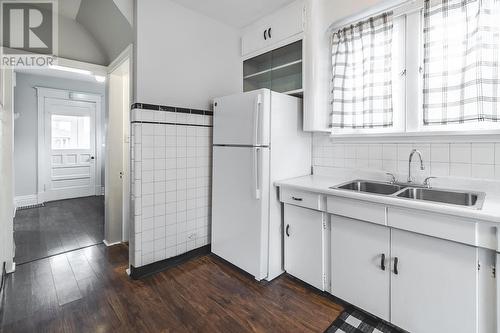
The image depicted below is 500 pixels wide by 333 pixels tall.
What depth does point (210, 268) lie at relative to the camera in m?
2.41

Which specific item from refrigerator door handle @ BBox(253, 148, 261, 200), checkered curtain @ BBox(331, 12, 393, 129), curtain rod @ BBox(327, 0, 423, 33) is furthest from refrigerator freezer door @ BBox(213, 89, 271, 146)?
curtain rod @ BBox(327, 0, 423, 33)

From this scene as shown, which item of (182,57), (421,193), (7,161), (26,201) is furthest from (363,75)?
(26,201)

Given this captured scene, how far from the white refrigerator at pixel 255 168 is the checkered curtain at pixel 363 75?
412 millimetres

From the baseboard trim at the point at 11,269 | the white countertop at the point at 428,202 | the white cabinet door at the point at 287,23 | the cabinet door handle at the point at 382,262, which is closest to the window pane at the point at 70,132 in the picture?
the baseboard trim at the point at 11,269

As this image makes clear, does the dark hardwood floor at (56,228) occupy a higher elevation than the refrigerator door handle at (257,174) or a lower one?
lower

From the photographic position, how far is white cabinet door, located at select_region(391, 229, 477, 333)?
1.29 m

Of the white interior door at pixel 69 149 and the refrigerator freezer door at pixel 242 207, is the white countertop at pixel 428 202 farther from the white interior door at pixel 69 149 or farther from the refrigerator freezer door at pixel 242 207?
the white interior door at pixel 69 149

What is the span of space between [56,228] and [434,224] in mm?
4335

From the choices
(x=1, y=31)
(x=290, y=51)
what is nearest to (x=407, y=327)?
(x=290, y=51)

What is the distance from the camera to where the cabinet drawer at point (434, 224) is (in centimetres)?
125

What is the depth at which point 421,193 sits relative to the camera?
182 centimetres

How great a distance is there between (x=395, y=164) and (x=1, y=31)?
12.4 ft

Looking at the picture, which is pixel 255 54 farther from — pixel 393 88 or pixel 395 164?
pixel 395 164

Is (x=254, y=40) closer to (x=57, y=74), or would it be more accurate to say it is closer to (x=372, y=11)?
(x=372, y=11)
